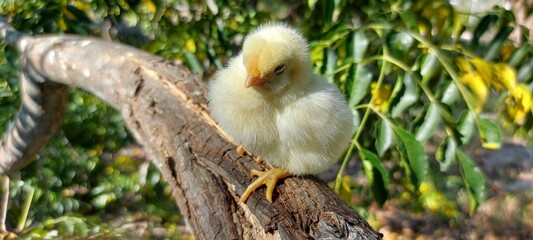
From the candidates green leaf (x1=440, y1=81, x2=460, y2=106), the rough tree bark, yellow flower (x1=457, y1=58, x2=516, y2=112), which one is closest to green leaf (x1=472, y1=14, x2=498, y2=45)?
yellow flower (x1=457, y1=58, x2=516, y2=112)

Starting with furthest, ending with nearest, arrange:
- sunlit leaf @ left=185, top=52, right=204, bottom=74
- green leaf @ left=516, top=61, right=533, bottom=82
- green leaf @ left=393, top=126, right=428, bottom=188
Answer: sunlit leaf @ left=185, top=52, right=204, bottom=74 < green leaf @ left=516, top=61, right=533, bottom=82 < green leaf @ left=393, top=126, right=428, bottom=188

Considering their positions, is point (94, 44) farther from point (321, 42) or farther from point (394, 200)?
point (394, 200)

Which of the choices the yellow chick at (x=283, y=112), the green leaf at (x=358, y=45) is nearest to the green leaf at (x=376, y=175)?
the yellow chick at (x=283, y=112)

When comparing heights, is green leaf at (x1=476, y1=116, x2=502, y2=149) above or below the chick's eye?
below

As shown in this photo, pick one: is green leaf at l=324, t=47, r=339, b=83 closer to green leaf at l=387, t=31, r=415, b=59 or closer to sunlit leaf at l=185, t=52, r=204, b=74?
green leaf at l=387, t=31, r=415, b=59

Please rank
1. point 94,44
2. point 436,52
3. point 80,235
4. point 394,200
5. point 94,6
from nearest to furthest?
point 436,52 < point 94,44 < point 94,6 < point 80,235 < point 394,200

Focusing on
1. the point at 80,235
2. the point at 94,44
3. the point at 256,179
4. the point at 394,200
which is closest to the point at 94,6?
the point at 94,44

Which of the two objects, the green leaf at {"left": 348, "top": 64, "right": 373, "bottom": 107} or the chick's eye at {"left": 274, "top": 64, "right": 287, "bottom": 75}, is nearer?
the chick's eye at {"left": 274, "top": 64, "right": 287, "bottom": 75}
